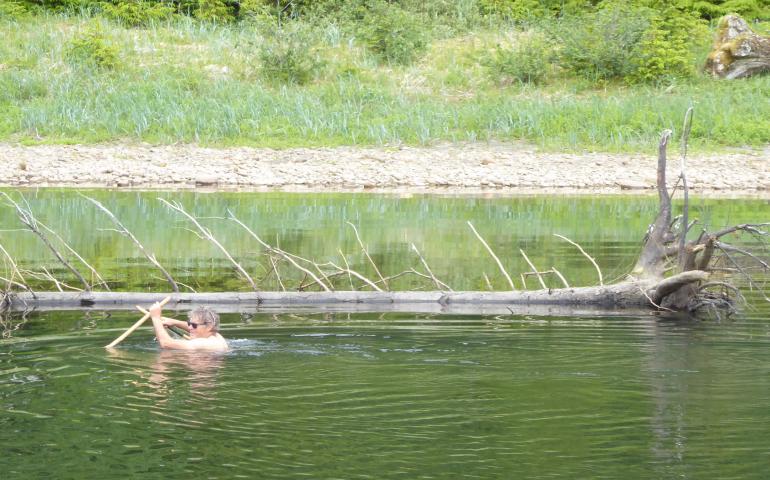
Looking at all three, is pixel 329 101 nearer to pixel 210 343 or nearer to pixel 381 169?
pixel 381 169

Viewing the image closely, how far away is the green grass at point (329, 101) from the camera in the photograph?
97.8 ft

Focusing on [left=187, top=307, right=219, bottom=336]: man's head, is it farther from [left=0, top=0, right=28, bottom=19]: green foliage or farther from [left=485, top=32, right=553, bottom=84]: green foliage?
[left=0, top=0, right=28, bottom=19]: green foliage

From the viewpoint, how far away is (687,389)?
9.13 metres

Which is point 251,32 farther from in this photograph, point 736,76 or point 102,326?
point 102,326

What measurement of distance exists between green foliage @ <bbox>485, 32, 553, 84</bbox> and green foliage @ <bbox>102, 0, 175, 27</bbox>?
1155 centimetres

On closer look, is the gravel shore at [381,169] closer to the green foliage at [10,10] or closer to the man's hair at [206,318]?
the green foliage at [10,10]

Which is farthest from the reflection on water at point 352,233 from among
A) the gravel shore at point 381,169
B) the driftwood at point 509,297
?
the gravel shore at point 381,169

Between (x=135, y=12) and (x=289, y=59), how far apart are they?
Answer: 7.47m

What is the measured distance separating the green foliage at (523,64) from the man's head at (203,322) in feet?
80.7

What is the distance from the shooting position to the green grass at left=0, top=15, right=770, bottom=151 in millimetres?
→ 29812

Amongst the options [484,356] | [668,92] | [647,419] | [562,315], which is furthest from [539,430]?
[668,92]

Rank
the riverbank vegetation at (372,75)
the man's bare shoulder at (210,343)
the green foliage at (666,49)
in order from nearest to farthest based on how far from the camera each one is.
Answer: the man's bare shoulder at (210,343), the riverbank vegetation at (372,75), the green foliage at (666,49)

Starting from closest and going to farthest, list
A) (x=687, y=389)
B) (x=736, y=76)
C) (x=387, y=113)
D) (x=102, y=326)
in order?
(x=687, y=389), (x=102, y=326), (x=387, y=113), (x=736, y=76)

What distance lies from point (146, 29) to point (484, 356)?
31.2m
